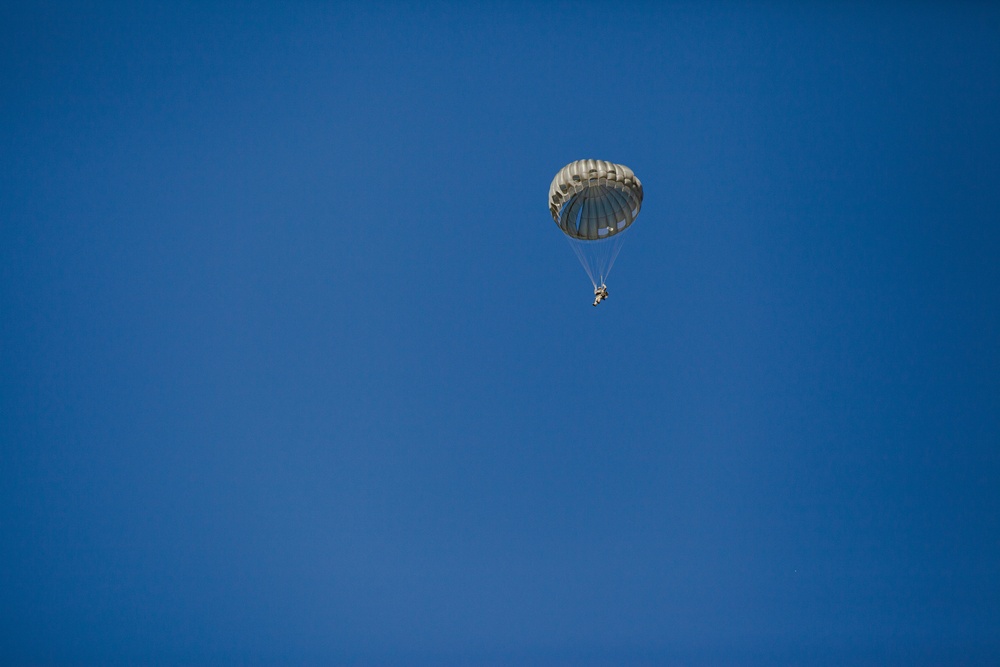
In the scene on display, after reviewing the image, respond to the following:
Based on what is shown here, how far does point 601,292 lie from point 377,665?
514 inches

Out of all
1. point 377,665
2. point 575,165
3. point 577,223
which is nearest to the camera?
point 575,165

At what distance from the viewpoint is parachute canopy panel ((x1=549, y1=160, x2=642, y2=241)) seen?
13.0m

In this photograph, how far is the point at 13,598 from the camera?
1980cm

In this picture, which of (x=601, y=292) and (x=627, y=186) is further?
(x=601, y=292)

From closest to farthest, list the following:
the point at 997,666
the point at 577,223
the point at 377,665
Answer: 1. the point at 577,223
2. the point at 997,666
3. the point at 377,665

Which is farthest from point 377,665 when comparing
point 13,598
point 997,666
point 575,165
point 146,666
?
point 997,666

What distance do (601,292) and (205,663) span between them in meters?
16.5

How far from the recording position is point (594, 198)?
14125 mm

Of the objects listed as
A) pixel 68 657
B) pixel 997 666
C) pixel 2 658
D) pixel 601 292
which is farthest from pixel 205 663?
pixel 997 666

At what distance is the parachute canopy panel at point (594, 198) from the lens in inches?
514

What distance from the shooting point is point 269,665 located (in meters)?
19.2

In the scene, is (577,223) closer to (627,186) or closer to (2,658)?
(627,186)

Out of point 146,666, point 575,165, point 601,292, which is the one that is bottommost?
point 146,666

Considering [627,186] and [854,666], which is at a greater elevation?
[627,186]
